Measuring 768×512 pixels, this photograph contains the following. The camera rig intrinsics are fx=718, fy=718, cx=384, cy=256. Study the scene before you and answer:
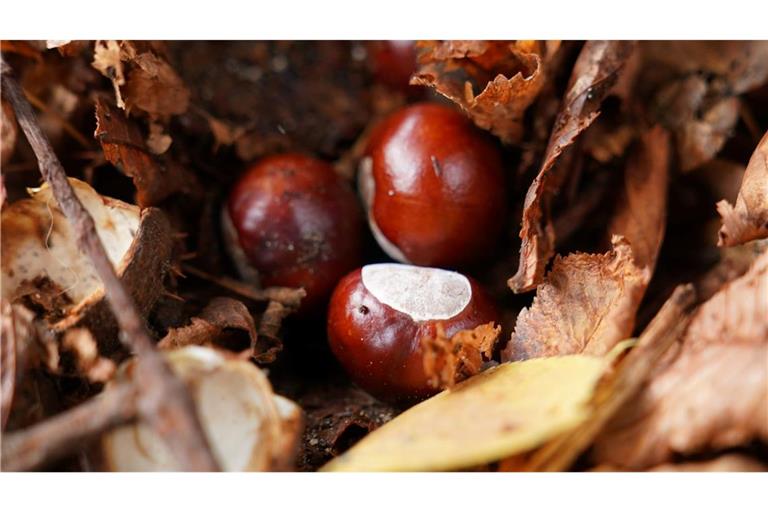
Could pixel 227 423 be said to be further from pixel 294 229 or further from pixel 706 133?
pixel 706 133

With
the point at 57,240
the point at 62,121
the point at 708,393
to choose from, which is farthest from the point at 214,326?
the point at 708,393

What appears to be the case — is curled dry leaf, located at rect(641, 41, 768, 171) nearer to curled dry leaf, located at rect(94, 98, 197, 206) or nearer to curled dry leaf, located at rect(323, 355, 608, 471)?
curled dry leaf, located at rect(323, 355, 608, 471)

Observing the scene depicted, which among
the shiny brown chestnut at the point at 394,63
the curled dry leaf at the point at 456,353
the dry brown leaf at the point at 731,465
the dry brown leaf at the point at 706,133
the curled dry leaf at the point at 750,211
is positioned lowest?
the dry brown leaf at the point at 731,465

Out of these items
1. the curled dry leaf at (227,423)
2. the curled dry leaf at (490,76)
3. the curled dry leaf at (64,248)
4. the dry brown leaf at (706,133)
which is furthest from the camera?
the dry brown leaf at (706,133)

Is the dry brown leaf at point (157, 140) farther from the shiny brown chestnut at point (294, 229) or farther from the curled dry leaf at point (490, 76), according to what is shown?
the curled dry leaf at point (490, 76)

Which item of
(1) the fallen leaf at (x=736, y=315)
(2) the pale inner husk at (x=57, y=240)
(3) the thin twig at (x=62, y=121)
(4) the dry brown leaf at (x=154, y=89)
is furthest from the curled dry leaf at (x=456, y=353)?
(3) the thin twig at (x=62, y=121)

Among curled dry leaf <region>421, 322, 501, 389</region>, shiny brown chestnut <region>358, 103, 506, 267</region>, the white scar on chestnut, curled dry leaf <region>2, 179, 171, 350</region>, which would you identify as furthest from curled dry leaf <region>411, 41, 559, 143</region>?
curled dry leaf <region>2, 179, 171, 350</region>
